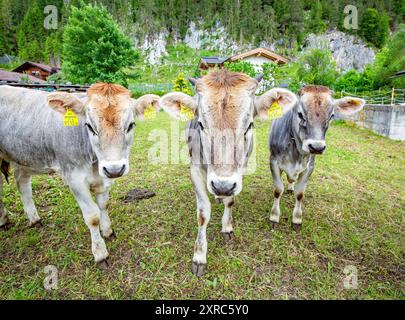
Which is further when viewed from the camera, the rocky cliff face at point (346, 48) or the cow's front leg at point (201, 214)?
the rocky cliff face at point (346, 48)

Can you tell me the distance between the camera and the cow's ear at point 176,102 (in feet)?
8.57

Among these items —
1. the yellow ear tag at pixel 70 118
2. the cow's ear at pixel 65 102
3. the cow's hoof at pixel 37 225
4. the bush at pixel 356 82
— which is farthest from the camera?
the bush at pixel 356 82

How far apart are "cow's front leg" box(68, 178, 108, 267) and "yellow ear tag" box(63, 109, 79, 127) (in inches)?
24.9

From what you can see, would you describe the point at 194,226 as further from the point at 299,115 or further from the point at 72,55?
the point at 72,55

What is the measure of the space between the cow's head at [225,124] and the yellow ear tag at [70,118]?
1.39m

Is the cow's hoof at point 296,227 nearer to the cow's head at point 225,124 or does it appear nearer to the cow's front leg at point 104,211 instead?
the cow's head at point 225,124

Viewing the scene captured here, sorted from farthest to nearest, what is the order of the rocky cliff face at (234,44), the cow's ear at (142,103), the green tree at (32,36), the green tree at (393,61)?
the rocky cliff face at (234,44), the green tree at (32,36), the green tree at (393,61), the cow's ear at (142,103)

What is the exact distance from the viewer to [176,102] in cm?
271

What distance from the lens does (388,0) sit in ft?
251

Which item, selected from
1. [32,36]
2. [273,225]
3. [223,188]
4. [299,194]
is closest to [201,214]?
[223,188]


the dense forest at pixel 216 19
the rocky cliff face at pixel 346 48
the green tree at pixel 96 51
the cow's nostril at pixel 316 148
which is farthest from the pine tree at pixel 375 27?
the cow's nostril at pixel 316 148

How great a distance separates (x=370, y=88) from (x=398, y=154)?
22.2m

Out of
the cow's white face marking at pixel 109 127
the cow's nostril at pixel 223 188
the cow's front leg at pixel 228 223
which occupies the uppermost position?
the cow's white face marking at pixel 109 127

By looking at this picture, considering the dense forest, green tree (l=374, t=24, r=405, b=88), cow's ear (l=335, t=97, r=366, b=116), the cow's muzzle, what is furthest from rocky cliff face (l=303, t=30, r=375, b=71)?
the cow's muzzle
